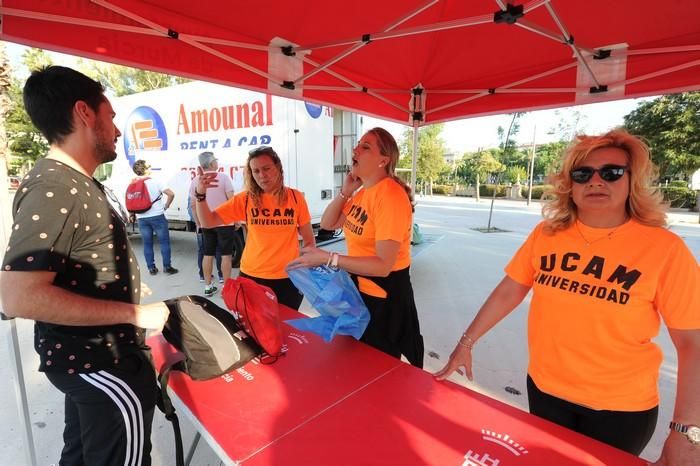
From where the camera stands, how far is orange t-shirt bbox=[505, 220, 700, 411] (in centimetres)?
106

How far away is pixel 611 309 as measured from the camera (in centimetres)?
111

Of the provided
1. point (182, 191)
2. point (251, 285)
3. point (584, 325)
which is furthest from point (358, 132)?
point (584, 325)

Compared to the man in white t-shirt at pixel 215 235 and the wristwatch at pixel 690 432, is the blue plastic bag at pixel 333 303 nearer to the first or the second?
the wristwatch at pixel 690 432

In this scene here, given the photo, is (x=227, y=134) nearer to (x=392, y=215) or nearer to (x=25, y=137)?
(x=392, y=215)

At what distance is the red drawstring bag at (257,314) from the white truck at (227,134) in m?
4.63

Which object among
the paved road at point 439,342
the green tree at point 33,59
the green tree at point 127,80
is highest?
the green tree at point 127,80

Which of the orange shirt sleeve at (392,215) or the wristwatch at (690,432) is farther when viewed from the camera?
the orange shirt sleeve at (392,215)

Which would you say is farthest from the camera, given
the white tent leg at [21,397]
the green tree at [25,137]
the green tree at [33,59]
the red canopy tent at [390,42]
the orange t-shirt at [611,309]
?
→ the green tree at [25,137]

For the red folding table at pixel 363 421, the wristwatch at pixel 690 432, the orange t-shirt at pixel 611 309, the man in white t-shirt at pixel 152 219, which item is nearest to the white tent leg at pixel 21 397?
the red folding table at pixel 363 421

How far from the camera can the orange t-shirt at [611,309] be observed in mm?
1057

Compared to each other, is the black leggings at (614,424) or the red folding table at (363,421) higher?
the red folding table at (363,421)

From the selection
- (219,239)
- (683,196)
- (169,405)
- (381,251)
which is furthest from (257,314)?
(683,196)

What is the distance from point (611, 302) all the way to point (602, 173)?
17.5 inches

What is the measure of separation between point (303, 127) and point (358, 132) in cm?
156
